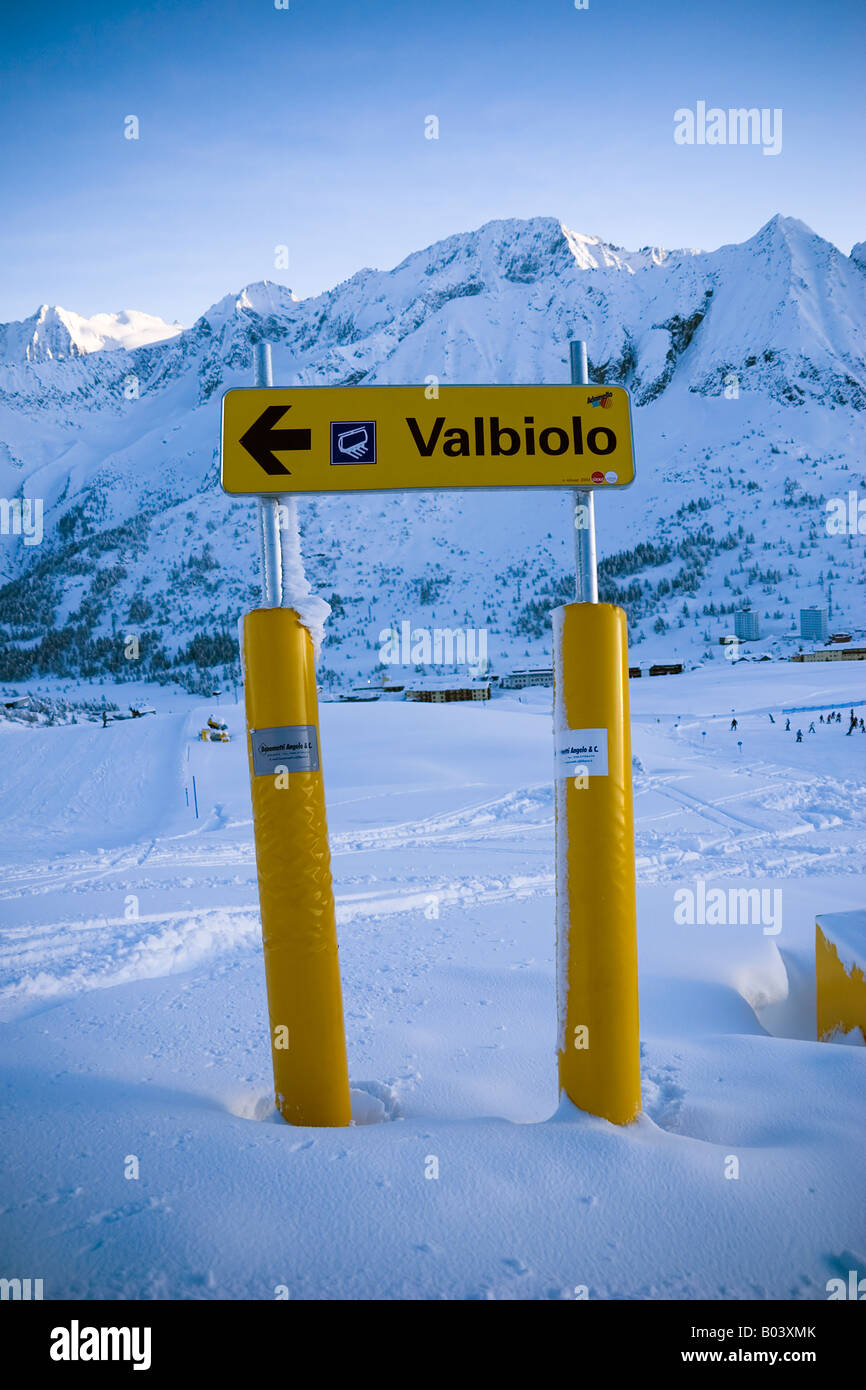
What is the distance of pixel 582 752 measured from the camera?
304 centimetres

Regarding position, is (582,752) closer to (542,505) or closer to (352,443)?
(352,443)

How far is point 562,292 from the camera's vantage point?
535ft

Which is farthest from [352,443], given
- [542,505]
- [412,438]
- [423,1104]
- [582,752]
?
[542,505]

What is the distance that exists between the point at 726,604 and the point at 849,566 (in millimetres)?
12606

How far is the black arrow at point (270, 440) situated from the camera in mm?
3070

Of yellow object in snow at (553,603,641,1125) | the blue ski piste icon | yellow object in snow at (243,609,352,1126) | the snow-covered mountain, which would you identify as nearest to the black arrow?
the blue ski piste icon

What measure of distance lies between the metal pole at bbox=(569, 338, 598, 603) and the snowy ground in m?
2.08

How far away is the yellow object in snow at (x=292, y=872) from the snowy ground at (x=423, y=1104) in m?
0.31

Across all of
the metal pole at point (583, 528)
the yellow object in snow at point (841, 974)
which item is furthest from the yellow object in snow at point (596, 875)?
the yellow object in snow at point (841, 974)

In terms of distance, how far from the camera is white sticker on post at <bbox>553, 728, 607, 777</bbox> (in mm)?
3018

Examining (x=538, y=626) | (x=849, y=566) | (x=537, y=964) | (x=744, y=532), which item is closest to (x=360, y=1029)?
(x=537, y=964)

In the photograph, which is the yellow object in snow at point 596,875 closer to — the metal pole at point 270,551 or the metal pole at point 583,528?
the metal pole at point 583,528

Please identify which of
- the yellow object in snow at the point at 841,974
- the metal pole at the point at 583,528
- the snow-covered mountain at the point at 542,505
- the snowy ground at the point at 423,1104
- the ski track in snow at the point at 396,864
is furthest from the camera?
the snow-covered mountain at the point at 542,505
